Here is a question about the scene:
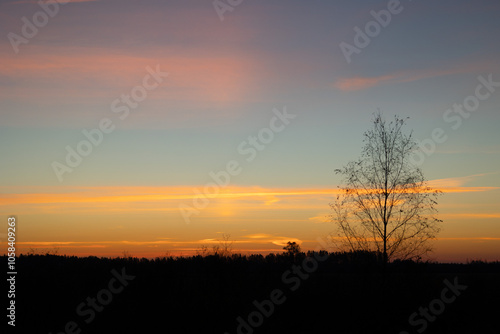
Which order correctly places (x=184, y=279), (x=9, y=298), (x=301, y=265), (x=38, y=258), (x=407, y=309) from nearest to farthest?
(x=407, y=309), (x=9, y=298), (x=184, y=279), (x=301, y=265), (x=38, y=258)

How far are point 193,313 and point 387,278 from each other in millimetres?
8480

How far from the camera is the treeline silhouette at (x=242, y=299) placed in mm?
17688

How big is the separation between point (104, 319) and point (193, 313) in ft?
10.2

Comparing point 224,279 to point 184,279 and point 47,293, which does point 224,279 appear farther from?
point 47,293

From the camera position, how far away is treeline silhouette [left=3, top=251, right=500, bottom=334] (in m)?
17.7

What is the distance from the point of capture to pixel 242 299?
19453 mm

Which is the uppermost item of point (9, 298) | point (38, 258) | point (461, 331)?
point (38, 258)

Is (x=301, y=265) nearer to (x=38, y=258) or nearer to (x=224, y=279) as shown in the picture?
(x=224, y=279)

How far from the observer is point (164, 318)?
59.7ft

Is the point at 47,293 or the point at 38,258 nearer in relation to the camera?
the point at 47,293

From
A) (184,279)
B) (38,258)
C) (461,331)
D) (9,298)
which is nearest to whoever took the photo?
(461,331)

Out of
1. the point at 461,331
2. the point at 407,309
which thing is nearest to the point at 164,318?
the point at 407,309

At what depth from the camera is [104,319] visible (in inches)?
711

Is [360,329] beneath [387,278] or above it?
beneath
